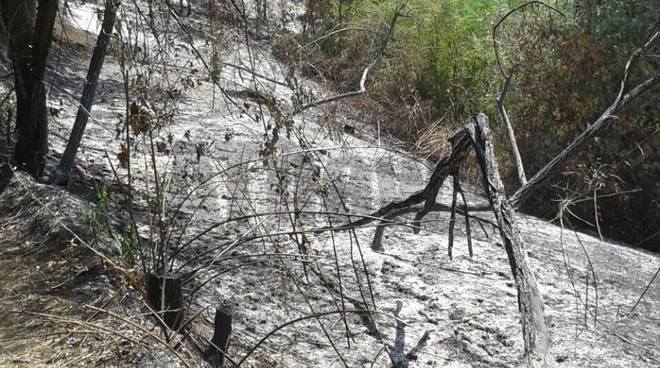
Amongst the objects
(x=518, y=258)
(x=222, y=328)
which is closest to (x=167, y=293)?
(x=222, y=328)

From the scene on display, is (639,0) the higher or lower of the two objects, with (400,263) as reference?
higher

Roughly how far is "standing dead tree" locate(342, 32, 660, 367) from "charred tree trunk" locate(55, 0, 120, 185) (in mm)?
1971

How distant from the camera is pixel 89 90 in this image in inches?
235

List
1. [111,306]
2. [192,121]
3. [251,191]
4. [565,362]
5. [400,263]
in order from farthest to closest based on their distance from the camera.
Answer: [192,121] → [251,191] → [400,263] → [565,362] → [111,306]

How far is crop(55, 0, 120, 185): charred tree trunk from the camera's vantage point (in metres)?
5.62

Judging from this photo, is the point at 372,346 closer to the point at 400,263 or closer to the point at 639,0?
the point at 400,263

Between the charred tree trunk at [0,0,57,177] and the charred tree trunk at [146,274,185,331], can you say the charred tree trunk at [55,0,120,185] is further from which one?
the charred tree trunk at [146,274,185,331]

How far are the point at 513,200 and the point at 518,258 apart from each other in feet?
2.19

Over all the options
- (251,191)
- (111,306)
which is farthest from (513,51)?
(111,306)

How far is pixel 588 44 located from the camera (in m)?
9.30

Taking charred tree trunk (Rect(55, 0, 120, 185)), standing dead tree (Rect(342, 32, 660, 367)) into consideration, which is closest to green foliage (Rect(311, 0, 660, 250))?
charred tree trunk (Rect(55, 0, 120, 185))

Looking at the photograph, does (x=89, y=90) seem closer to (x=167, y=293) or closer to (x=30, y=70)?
(x=30, y=70)

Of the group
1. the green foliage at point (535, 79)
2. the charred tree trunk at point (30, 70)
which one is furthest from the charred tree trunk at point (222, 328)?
the green foliage at point (535, 79)

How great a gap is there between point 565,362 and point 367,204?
8.79 feet
